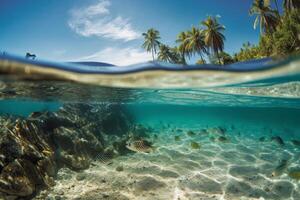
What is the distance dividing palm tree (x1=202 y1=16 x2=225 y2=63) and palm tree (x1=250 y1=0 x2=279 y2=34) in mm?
8420

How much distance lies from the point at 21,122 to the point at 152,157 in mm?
7656

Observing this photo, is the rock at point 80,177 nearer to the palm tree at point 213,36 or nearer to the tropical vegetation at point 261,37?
the tropical vegetation at point 261,37

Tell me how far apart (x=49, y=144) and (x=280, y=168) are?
1223 cm

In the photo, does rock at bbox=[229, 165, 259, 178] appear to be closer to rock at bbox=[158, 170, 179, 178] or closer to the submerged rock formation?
rock at bbox=[158, 170, 179, 178]

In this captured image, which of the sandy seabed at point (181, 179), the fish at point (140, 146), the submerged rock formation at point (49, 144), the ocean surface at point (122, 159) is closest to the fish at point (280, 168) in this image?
the ocean surface at point (122, 159)

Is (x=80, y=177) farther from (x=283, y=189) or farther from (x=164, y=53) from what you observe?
(x=164, y=53)

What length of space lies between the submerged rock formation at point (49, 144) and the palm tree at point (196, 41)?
4938cm

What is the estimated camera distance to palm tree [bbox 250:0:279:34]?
5412 centimetres

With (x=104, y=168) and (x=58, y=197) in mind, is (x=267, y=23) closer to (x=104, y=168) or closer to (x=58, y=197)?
(x=104, y=168)

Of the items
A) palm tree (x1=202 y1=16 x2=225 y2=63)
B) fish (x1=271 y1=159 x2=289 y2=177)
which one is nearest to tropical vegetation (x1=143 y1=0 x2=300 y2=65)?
palm tree (x1=202 y1=16 x2=225 y2=63)

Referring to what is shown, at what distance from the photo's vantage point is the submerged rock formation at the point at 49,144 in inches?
377

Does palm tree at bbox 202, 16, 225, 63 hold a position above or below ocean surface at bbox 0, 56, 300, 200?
above

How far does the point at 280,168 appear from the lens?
1332 centimetres

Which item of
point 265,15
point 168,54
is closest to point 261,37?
point 265,15
